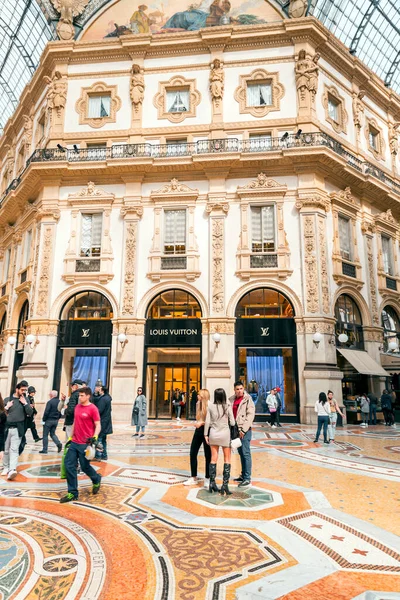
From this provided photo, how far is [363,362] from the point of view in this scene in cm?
1759

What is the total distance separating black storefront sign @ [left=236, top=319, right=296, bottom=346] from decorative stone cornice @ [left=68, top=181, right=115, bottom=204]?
8473 mm

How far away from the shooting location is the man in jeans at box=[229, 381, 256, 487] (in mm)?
6279

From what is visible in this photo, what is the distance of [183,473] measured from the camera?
23.0ft

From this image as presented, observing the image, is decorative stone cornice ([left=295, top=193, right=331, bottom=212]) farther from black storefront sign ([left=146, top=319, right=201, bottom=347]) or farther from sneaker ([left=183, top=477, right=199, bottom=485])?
sneaker ([left=183, top=477, right=199, bottom=485])

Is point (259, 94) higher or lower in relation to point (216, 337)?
higher

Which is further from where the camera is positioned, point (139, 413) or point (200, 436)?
point (139, 413)

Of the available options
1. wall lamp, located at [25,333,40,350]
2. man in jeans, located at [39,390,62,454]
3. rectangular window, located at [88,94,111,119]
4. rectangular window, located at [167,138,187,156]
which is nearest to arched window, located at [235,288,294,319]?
rectangular window, located at [167,138,187,156]

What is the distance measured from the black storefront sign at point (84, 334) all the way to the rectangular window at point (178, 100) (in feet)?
36.7

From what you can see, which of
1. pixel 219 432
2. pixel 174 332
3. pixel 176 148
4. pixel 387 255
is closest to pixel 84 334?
pixel 174 332

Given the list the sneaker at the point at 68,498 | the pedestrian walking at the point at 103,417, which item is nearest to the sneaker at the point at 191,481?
the sneaker at the point at 68,498

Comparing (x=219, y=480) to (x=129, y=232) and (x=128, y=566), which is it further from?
(x=129, y=232)

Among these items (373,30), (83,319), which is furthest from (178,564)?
(373,30)

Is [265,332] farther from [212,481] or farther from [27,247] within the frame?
[27,247]

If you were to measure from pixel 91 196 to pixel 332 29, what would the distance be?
59.1 feet
